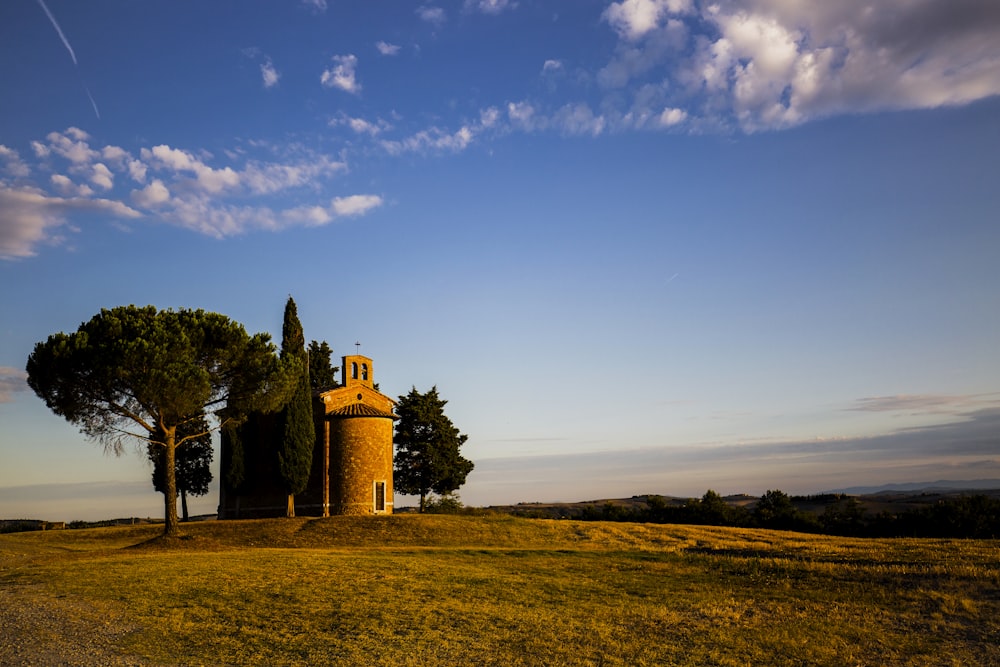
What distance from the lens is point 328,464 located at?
43.0 meters

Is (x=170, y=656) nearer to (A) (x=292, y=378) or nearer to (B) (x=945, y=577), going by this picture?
(B) (x=945, y=577)

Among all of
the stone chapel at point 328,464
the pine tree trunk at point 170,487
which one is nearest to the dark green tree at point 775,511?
the stone chapel at point 328,464

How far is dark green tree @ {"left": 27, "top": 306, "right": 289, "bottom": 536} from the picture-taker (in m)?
30.7

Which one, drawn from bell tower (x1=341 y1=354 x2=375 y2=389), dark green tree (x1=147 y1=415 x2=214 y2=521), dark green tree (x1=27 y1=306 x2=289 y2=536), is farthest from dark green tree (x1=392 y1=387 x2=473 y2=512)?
dark green tree (x1=27 y1=306 x2=289 y2=536)

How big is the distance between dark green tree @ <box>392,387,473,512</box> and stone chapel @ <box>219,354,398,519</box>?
21.8 feet

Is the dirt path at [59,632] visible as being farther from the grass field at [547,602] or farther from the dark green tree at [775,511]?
the dark green tree at [775,511]

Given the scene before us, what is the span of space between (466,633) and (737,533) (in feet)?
80.9

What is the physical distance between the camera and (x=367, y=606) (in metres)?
15.2

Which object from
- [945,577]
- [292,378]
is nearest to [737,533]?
[945,577]

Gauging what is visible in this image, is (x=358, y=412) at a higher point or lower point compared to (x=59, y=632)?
higher

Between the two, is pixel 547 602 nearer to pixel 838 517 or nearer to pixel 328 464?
pixel 328 464

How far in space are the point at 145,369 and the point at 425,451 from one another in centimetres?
2321

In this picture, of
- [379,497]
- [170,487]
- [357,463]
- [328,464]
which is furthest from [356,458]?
[170,487]

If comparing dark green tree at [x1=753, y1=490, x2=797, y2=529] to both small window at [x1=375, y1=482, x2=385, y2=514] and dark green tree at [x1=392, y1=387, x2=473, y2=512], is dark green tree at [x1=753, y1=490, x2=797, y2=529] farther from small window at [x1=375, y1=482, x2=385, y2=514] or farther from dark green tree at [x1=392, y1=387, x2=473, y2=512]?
small window at [x1=375, y1=482, x2=385, y2=514]
